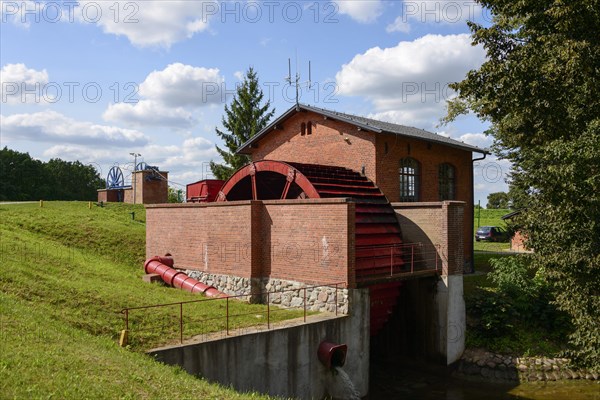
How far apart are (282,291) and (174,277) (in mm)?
5155

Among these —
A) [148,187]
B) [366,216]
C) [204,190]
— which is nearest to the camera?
[366,216]

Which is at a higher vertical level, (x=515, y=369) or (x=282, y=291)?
(x=282, y=291)

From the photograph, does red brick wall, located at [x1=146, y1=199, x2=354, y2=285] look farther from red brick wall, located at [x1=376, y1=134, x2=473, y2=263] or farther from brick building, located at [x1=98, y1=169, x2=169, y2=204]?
brick building, located at [x1=98, y1=169, x2=169, y2=204]

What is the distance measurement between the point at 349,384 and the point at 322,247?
332cm

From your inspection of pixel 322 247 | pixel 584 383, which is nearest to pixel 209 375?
pixel 322 247

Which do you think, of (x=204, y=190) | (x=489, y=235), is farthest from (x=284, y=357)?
(x=489, y=235)

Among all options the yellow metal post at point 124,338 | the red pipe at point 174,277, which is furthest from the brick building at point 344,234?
the yellow metal post at point 124,338

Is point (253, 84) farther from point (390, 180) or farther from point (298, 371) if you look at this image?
point (298, 371)

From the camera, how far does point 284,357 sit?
1049cm

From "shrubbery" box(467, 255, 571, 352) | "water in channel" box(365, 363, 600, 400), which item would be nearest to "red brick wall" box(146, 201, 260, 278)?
"water in channel" box(365, 363, 600, 400)

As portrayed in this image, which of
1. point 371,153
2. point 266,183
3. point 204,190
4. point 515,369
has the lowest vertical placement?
point 515,369

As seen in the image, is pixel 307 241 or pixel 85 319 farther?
pixel 307 241

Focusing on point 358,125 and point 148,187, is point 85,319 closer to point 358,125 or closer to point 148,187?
point 358,125

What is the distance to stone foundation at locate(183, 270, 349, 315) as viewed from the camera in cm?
1221
